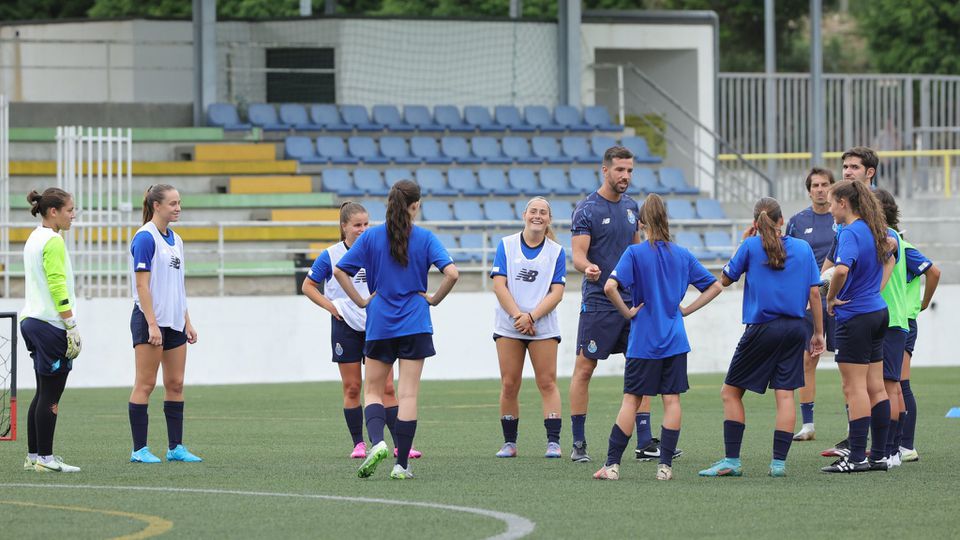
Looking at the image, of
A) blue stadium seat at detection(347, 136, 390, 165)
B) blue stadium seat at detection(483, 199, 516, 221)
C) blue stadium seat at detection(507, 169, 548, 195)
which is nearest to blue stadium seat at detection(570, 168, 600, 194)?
blue stadium seat at detection(507, 169, 548, 195)

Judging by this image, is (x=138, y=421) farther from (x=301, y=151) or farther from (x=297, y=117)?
(x=297, y=117)

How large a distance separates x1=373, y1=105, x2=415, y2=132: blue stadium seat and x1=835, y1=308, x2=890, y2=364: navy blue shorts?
19.0 metres

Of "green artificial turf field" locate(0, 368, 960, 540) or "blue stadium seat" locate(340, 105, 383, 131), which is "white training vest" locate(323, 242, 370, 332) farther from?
"blue stadium seat" locate(340, 105, 383, 131)

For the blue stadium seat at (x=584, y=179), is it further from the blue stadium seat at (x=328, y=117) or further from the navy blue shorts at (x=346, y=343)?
the navy blue shorts at (x=346, y=343)

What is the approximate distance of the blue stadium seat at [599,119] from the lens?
29.2 meters

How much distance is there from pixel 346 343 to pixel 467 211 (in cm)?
1507

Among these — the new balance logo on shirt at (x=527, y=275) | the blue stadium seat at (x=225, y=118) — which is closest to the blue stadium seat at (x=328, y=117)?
the blue stadium seat at (x=225, y=118)

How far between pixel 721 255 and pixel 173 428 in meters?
15.7

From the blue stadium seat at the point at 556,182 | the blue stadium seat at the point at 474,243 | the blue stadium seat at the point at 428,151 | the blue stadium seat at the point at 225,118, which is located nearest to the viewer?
the blue stadium seat at the point at 474,243

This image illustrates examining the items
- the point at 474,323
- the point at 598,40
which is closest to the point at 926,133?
the point at 598,40

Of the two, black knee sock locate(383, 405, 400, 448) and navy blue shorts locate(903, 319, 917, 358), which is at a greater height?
navy blue shorts locate(903, 319, 917, 358)

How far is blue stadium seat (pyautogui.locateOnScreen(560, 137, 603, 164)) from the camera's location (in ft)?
92.9

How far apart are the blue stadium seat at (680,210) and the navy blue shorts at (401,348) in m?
17.8

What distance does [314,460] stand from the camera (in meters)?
10.5
